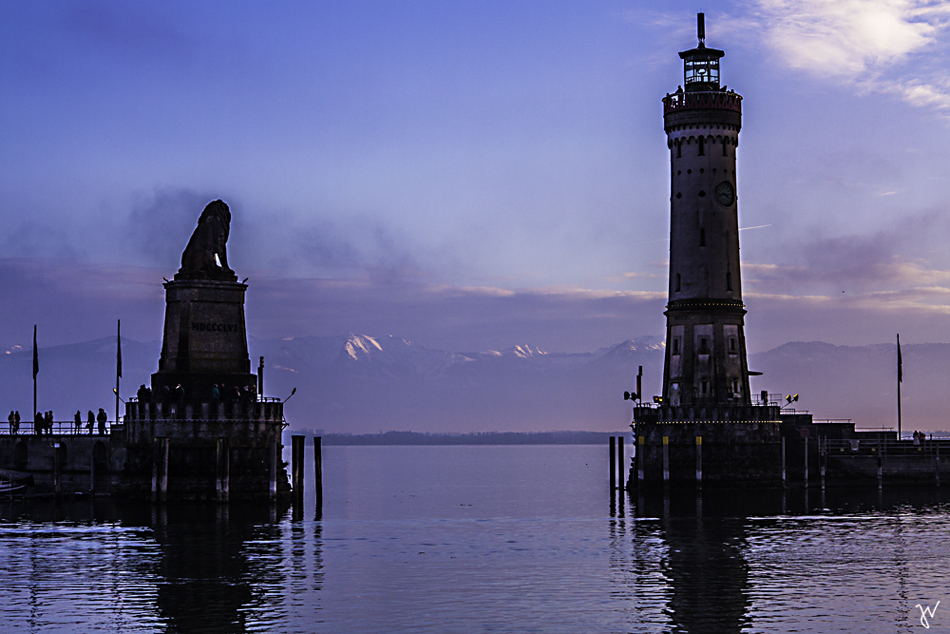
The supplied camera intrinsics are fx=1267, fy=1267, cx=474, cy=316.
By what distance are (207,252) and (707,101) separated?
1628 inches

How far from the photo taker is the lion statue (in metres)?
88.5

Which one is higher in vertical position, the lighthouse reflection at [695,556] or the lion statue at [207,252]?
the lion statue at [207,252]

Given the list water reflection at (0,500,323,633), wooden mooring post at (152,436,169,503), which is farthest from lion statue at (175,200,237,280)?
water reflection at (0,500,323,633)

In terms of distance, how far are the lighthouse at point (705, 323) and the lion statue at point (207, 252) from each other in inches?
1355

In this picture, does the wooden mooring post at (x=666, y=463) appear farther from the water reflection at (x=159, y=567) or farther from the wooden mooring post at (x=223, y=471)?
the wooden mooring post at (x=223, y=471)

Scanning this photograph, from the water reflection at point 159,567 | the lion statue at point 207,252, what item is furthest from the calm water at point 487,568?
the lion statue at point 207,252

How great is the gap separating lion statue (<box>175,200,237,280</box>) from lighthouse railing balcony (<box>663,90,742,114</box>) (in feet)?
124

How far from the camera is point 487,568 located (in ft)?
203

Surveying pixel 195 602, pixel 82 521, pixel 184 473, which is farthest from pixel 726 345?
pixel 195 602

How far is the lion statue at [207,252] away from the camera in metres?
88.5

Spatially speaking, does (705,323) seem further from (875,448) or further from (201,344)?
(201,344)

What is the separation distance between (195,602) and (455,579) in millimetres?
12590

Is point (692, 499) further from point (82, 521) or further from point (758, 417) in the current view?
point (82, 521)

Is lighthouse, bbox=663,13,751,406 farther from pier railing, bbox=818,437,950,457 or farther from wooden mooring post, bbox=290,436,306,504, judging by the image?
wooden mooring post, bbox=290,436,306,504
